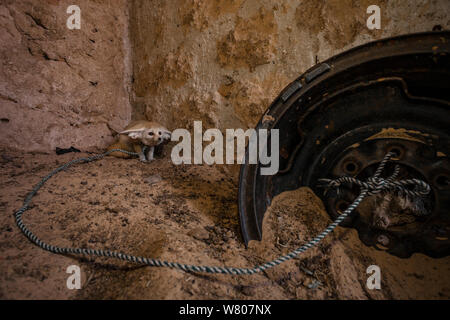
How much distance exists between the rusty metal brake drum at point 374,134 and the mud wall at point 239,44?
0.31m

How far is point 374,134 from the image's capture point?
728mm

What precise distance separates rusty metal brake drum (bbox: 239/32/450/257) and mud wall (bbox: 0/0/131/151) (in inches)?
66.1

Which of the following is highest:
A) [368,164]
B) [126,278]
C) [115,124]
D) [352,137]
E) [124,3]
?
[124,3]

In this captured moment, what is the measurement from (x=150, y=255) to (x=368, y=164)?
2.87 ft

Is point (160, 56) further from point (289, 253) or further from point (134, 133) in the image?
point (289, 253)

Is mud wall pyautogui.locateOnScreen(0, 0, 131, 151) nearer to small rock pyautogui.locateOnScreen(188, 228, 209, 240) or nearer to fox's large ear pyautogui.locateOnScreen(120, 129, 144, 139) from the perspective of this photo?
fox's large ear pyautogui.locateOnScreen(120, 129, 144, 139)

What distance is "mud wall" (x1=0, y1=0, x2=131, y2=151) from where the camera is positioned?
4.53ft

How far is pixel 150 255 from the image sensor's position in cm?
65

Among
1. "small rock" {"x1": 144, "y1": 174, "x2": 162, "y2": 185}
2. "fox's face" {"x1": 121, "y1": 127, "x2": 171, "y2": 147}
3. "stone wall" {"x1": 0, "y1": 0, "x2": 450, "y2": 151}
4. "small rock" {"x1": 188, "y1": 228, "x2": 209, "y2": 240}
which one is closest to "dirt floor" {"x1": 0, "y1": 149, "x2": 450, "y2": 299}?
"small rock" {"x1": 188, "y1": 228, "x2": 209, "y2": 240}

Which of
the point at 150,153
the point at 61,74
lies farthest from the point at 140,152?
the point at 61,74

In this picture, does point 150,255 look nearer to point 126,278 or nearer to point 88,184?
point 126,278

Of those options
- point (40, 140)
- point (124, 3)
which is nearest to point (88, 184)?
point (40, 140)

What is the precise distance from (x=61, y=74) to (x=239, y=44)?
149 centimetres
